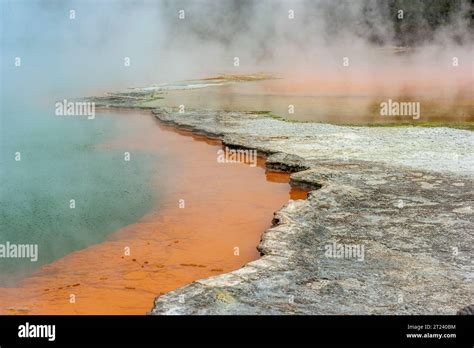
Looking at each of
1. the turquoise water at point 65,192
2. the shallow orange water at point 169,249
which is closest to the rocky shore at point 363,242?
the shallow orange water at point 169,249

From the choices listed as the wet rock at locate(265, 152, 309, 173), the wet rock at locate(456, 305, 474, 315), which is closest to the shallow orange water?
the wet rock at locate(265, 152, 309, 173)

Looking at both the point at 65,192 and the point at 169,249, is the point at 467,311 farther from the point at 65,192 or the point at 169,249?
the point at 65,192

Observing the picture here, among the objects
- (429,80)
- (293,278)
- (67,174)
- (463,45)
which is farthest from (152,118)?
(463,45)

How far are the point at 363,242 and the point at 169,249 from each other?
171 cm

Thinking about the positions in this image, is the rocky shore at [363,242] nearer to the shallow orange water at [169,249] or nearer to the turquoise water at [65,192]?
the shallow orange water at [169,249]

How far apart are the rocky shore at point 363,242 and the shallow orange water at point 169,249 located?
0.44 m

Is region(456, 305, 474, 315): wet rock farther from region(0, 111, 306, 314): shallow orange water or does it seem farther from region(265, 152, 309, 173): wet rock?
region(265, 152, 309, 173): wet rock

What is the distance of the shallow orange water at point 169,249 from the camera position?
158 inches

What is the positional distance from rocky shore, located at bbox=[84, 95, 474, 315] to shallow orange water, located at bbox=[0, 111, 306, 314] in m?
0.44

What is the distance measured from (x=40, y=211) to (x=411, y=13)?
3997 cm

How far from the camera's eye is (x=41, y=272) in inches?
182

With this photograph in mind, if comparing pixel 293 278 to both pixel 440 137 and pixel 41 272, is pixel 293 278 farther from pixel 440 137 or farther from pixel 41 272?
pixel 440 137

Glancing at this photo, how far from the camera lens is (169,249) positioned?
4898mm
